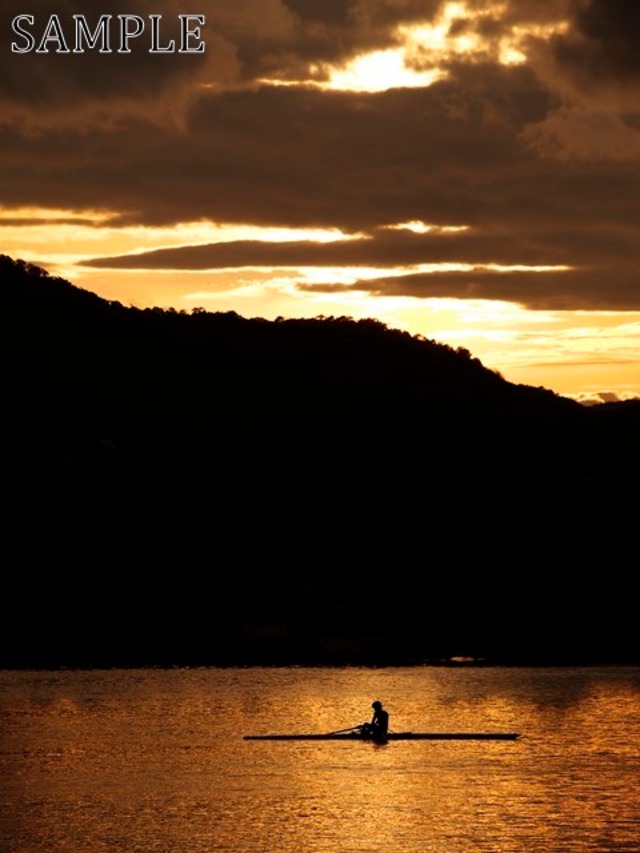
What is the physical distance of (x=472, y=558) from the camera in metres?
189

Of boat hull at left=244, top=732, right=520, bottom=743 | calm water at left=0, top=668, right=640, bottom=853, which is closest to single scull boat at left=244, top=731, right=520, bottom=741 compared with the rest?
boat hull at left=244, top=732, right=520, bottom=743

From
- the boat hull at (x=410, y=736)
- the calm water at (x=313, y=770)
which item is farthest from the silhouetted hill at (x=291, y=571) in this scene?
the boat hull at (x=410, y=736)

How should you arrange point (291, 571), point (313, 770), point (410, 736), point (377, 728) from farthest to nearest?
point (291, 571)
point (410, 736)
point (377, 728)
point (313, 770)

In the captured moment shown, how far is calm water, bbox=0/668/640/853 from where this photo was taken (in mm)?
59469

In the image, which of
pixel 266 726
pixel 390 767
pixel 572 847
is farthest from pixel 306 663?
A: pixel 572 847

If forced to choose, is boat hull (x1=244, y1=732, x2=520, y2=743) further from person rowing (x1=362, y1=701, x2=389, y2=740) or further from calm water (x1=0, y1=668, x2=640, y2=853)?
calm water (x1=0, y1=668, x2=640, y2=853)

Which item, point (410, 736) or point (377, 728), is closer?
point (377, 728)

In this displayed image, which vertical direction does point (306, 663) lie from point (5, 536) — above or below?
below

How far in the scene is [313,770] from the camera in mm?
77125

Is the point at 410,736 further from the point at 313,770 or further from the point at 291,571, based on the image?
the point at 291,571

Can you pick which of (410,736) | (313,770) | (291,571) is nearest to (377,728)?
(410,736)

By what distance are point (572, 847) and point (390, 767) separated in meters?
22.0

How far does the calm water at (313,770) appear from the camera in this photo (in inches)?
2341

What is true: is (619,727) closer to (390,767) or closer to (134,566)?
(390,767)
